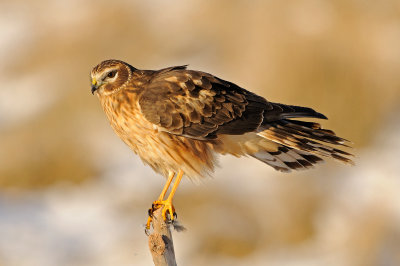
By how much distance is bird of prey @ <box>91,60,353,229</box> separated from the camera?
9750 mm

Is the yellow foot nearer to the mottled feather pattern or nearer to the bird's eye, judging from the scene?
the mottled feather pattern

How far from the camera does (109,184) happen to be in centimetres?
2219

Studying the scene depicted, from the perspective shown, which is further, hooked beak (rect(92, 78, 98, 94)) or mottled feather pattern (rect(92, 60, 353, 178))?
hooked beak (rect(92, 78, 98, 94))

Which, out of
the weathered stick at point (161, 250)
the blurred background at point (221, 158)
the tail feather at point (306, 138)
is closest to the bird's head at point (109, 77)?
the tail feather at point (306, 138)

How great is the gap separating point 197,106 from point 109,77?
1.30m

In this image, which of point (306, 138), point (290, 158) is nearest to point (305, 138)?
point (306, 138)

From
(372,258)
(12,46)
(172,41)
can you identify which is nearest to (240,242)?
(372,258)

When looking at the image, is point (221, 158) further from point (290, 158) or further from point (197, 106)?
point (197, 106)

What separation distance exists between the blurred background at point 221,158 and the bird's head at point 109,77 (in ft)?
27.7

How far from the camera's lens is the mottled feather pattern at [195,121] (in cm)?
976

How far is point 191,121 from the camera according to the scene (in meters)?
9.84

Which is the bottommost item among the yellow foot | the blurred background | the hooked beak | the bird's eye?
the yellow foot

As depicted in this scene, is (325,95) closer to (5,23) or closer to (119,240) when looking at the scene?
(119,240)

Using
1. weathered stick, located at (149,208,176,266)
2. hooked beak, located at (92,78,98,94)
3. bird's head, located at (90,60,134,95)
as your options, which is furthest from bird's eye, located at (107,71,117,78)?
weathered stick, located at (149,208,176,266)
